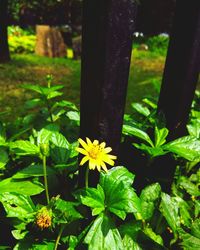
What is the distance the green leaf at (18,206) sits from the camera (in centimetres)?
133

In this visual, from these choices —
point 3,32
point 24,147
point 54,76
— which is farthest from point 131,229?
point 3,32

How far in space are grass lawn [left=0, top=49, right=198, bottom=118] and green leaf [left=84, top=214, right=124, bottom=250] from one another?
2.43 metres

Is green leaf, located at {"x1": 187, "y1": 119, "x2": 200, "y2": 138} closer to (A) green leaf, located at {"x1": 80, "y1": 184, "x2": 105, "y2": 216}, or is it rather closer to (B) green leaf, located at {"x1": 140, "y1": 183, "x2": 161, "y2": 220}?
(B) green leaf, located at {"x1": 140, "y1": 183, "x2": 161, "y2": 220}

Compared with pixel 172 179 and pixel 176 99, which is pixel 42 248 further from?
pixel 176 99

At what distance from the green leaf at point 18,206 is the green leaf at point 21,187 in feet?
0.09

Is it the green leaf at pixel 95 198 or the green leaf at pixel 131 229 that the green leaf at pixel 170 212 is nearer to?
the green leaf at pixel 131 229

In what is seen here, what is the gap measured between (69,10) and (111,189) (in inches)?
414

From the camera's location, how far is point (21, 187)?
4.70 feet

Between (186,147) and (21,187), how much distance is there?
92 cm

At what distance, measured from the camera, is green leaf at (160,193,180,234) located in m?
1.55

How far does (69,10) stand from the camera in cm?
1084

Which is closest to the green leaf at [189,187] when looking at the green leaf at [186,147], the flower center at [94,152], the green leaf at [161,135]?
the green leaf at [186,147]

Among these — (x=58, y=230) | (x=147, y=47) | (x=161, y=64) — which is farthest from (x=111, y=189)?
(x=147, y=47)

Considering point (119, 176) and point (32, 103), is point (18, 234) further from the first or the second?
point (32, 103)
